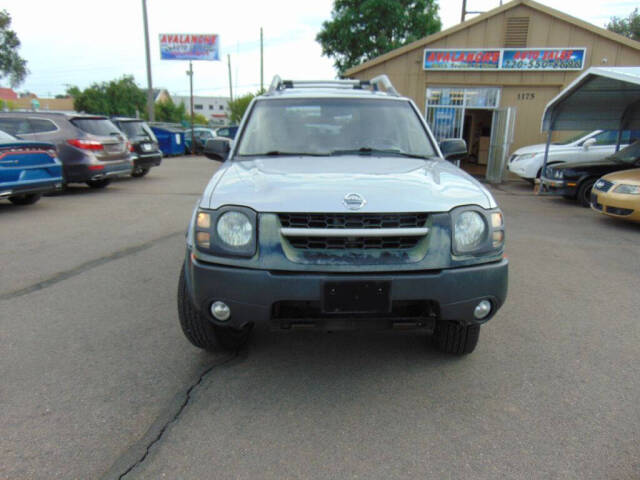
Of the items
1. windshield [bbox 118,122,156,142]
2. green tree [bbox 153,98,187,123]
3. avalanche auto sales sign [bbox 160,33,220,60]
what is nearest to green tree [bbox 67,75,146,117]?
green tree [bbox 153,98,187,123]

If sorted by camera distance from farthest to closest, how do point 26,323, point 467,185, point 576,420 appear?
point 26,323 < point 467,185 < point 576,420

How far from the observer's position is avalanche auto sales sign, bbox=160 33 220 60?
35.1 m

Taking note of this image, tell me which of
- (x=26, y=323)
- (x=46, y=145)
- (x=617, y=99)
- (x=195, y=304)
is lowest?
(x=26, y=323)

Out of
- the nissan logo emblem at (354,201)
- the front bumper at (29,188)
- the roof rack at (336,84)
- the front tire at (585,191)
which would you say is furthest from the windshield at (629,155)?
the front bumper at (29,188)

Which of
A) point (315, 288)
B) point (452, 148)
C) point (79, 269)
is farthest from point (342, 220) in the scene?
point (79, 269)

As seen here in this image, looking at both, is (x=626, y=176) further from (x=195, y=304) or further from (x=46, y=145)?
(x=46, y=145)

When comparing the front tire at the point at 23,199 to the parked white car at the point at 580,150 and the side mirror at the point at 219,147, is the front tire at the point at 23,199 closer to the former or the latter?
the side mirror at the point at 219,147

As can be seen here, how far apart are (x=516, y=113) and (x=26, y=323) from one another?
1381cm

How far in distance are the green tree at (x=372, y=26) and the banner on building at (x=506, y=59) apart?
11.8m

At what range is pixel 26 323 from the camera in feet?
11.8

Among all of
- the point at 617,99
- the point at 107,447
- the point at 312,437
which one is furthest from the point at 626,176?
the point at 107,447

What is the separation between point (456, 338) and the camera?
3029mm

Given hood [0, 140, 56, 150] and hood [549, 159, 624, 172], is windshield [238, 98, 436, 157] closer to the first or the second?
hood [0, 140, 56, 150]

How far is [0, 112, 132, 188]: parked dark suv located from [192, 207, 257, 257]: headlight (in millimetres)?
8678
